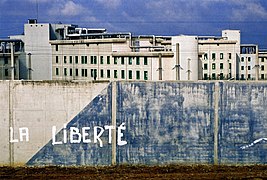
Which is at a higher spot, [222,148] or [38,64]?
[38,64]

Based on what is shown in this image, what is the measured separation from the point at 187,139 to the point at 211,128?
1.05m

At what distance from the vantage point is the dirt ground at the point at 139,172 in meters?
17.1

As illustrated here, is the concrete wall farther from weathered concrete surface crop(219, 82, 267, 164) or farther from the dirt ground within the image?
the dirt ground

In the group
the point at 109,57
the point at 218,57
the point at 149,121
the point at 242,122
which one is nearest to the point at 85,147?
the point at 149,121

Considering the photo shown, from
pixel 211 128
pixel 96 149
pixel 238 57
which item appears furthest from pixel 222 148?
pixel 238 57

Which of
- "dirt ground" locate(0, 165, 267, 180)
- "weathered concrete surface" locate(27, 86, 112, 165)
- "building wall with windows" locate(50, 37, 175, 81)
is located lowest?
"dirt ground" locate(0, 165, 267, 180)

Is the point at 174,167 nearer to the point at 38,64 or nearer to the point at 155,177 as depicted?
the point at 155,177

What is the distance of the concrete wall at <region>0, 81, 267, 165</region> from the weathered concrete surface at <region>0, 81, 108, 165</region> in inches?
1.6

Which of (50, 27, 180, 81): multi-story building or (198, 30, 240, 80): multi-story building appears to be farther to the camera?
(198, 30, 240, 80): multi-story building

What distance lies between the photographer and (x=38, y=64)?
64.9 meters

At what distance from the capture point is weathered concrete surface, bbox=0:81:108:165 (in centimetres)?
1870

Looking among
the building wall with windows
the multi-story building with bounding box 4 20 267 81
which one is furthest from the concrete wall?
the building wall with windows

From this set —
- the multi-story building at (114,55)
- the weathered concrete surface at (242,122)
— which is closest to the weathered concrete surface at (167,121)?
the weathered concrete surface at (242,122)

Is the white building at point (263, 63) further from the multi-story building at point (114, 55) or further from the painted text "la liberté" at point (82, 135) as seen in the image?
the painted text "la liberté" at point (82, 135)
